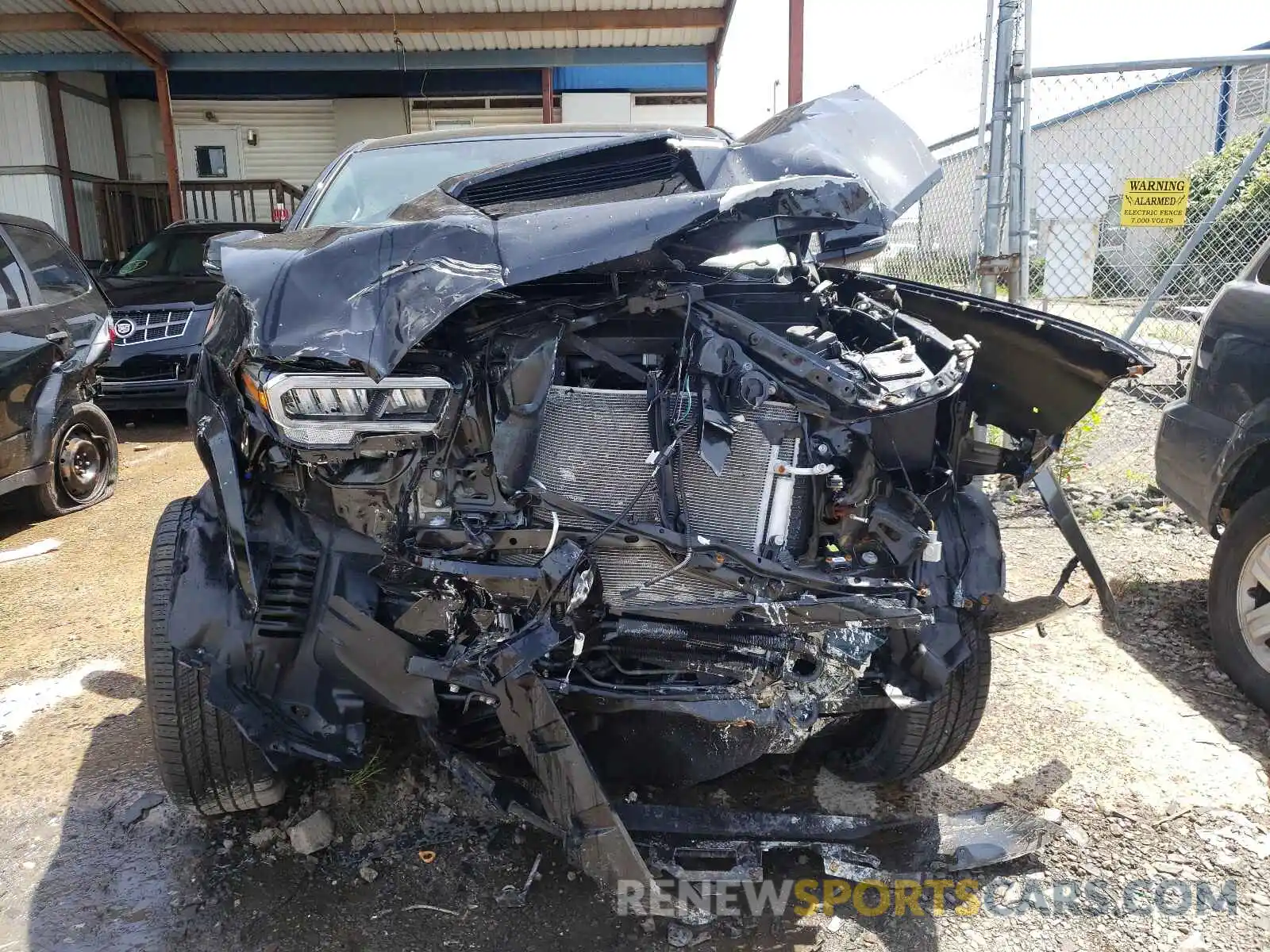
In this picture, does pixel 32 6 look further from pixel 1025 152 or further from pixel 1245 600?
pixel 1245 600

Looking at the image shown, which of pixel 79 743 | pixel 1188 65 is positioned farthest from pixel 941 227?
pixel 79 743

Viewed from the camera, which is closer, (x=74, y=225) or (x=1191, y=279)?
(x=1191, y=279)

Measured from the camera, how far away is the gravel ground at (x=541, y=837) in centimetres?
212

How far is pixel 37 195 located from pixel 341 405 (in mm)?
13930

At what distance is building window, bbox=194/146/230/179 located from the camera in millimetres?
13633

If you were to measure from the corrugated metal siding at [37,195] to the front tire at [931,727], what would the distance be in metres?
13.9

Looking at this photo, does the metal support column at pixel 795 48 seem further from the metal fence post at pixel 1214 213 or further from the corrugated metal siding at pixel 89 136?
the corrugated metal siding at pixel 89 136

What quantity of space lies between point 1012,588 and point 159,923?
341 centimetres

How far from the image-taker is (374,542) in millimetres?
2094

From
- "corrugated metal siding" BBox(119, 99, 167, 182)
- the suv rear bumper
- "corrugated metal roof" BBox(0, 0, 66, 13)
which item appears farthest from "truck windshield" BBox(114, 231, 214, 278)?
the suv rear bumper

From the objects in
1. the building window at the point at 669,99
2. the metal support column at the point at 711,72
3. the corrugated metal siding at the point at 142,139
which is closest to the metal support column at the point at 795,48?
the metal support column at the point at 711,72

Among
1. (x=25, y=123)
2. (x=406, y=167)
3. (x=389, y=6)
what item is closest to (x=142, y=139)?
(x=25, y=123)

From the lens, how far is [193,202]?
13109 millimetres

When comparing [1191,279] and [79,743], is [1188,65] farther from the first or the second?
[79,743]
